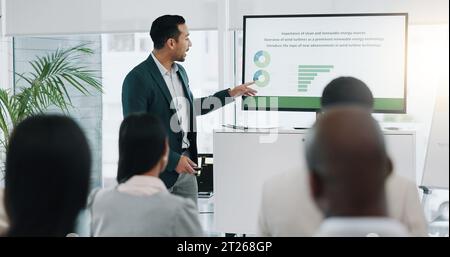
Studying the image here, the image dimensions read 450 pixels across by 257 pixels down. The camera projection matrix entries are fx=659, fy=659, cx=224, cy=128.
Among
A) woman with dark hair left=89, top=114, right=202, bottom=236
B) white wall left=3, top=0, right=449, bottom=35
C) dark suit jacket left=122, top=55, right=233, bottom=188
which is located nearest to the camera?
woman with dark hair left=89, top=114, right=202, bottom=236

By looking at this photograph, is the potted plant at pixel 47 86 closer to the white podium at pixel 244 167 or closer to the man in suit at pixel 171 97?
the man in suit at pixel 171 97

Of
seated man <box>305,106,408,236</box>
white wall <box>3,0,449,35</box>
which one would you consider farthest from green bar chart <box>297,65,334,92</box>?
seated man <box>305,106,408,236</box>

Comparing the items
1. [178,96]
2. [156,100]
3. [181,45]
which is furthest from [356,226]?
[181,45]

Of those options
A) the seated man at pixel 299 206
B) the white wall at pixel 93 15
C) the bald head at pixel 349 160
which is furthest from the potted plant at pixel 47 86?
the bald head at pixel 349 160

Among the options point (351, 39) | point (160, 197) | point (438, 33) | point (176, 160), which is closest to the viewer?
point (160, 197)

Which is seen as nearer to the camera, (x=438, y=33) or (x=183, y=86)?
(x=183, y=86)

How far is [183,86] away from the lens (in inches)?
128

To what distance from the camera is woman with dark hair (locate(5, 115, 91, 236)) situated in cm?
170

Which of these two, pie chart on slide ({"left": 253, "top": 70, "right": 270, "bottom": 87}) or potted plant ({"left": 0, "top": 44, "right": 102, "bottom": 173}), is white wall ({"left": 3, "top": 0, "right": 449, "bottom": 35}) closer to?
potted plant ({"left": 0, "top": 44, "right": 102, "bottom": 173})

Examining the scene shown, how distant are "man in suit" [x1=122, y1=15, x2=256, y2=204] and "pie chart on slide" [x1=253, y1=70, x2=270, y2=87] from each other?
51 centimetres

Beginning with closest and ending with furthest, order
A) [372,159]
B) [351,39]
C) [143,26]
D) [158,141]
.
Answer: [372,159], [158,141], [351,39], [143,26]
